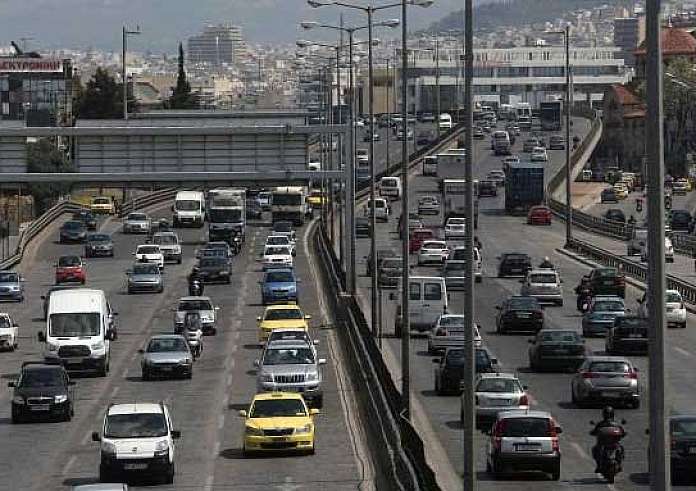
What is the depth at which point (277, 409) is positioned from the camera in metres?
36.8

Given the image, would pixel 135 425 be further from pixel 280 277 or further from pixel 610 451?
pixel 280 277

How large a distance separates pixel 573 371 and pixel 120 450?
60.4 ft

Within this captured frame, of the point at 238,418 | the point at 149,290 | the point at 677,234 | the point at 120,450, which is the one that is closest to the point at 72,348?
the point at 238,418

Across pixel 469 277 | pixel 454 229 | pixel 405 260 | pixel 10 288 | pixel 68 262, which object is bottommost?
pixel 10 288

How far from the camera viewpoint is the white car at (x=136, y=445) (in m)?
33.1

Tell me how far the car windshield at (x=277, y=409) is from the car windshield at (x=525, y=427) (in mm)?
5718

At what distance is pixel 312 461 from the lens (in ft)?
118

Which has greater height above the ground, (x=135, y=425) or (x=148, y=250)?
(x=148, y=250)

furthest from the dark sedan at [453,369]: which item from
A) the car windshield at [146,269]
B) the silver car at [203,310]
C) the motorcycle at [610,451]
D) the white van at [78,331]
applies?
the car windshield at [146,269]

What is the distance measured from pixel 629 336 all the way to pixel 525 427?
20.5 meters

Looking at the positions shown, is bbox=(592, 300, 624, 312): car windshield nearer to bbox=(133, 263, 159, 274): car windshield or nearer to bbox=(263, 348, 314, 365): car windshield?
bbox=(263, 348, 314, 365): car windshield

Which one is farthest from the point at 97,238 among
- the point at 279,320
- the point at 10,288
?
the point at 279,320

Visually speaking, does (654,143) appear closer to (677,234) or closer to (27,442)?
(27,442)

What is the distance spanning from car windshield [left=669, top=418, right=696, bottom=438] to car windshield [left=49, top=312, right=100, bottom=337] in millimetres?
22952
